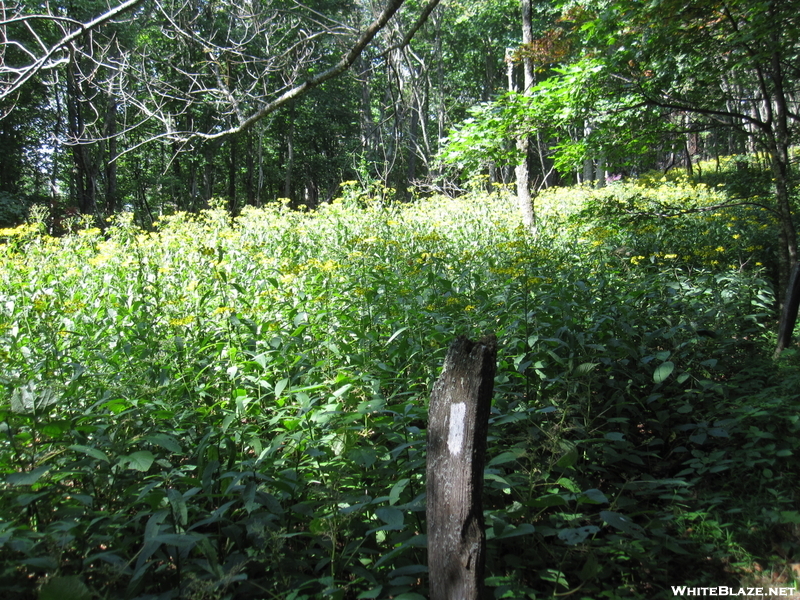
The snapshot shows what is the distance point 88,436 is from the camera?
212 cm

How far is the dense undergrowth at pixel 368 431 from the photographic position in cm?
176

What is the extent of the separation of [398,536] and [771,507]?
184 cm

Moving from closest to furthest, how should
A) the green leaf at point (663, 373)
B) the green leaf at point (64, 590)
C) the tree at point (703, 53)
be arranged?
the green leaf at point (64, 590), the green leaf at point (663, 373), the tree at point (703, 53)

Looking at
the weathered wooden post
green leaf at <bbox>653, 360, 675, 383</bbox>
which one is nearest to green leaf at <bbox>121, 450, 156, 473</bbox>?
the weathered wooden post

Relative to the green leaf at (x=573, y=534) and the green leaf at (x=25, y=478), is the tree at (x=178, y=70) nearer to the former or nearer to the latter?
the green leaf at (x=25, y=478)

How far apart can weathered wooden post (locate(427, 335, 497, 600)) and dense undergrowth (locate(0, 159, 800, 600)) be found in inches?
8.9

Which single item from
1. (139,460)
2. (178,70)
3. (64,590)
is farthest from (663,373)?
(178,70)

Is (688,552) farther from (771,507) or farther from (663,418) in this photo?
(663,418)

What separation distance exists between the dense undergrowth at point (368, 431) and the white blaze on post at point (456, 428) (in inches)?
14.4

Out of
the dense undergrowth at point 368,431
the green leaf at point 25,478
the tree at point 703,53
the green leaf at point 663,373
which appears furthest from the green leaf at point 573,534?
the tree at point 703,53

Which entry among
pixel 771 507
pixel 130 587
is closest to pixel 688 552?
pixel 771 507

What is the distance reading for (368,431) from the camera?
2.50 metres

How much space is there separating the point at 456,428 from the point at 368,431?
1.07 meters

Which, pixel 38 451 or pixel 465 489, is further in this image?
pixel 38 451
